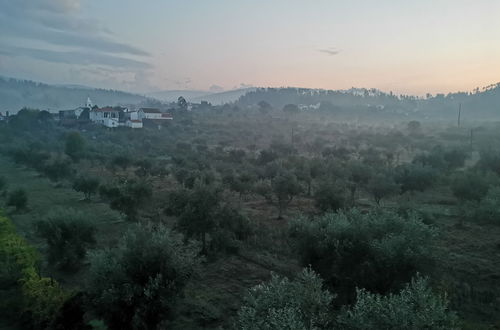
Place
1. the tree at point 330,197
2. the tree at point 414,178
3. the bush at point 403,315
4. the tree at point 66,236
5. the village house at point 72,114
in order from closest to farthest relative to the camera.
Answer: the bush at point 403,315 → the tree at point 66,236 → the tree at point 330,197 → the tree at point 414,178 → the village house at point 72,114

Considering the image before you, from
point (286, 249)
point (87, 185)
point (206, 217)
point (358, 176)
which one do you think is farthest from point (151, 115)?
point (286, 249)

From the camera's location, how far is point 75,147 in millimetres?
63531

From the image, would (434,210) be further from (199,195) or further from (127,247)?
(127,247)

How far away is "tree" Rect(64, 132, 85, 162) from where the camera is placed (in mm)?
61884

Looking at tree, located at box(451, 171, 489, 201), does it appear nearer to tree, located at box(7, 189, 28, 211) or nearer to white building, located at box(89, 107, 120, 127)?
tree, located at box(7, 189, 28, 211)

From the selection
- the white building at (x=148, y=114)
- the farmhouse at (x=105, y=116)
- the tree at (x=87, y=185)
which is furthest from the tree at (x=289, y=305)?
the white building at (x=148, y=114)

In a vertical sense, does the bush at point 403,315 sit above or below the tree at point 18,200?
above

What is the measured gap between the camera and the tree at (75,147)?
6188 centimetres

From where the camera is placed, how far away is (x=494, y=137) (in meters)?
81.0

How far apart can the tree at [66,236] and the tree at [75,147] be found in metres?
43.1

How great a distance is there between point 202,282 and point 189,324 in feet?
13.6

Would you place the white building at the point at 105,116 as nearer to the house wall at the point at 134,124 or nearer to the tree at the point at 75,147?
the house wall at the point at 134,124

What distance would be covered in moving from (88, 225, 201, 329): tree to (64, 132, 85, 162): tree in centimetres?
5227

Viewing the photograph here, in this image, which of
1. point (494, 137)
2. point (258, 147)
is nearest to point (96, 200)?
point (258, 147)
